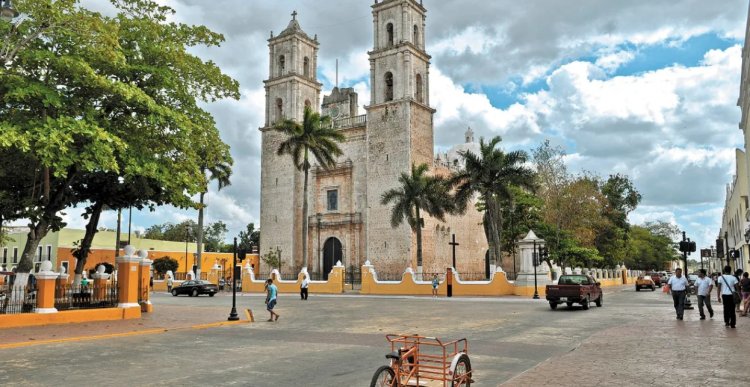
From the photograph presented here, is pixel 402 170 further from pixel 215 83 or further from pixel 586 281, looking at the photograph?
pixel 215 83

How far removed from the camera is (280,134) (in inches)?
1997

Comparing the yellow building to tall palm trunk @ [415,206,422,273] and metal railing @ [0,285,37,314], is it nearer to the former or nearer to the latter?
tall palm trunk @ [415,206,422,273]

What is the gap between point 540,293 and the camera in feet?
96.5

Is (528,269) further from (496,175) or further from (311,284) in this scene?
(311,284)

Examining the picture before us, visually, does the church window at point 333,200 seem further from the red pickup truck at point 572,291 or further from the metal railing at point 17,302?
the metal railing at point 17,302

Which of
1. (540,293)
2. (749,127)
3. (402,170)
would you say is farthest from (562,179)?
(749,127)

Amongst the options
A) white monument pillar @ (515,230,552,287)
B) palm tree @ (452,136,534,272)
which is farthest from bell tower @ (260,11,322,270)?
white monument pillar @ (515,230,552,287)

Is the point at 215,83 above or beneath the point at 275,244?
above

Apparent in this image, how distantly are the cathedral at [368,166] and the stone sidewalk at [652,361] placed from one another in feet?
95.4

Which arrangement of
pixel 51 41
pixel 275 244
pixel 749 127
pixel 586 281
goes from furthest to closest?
pixel 275 244
pixel 749 127
pixel 586 281
pixel 51 41

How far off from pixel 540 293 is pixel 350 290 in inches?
581

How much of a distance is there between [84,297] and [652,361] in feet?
53.3

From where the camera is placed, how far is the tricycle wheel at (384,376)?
5.59m

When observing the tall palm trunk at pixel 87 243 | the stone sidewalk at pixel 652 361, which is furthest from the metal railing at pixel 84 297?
the stone sidewalk at pixel 652 361
